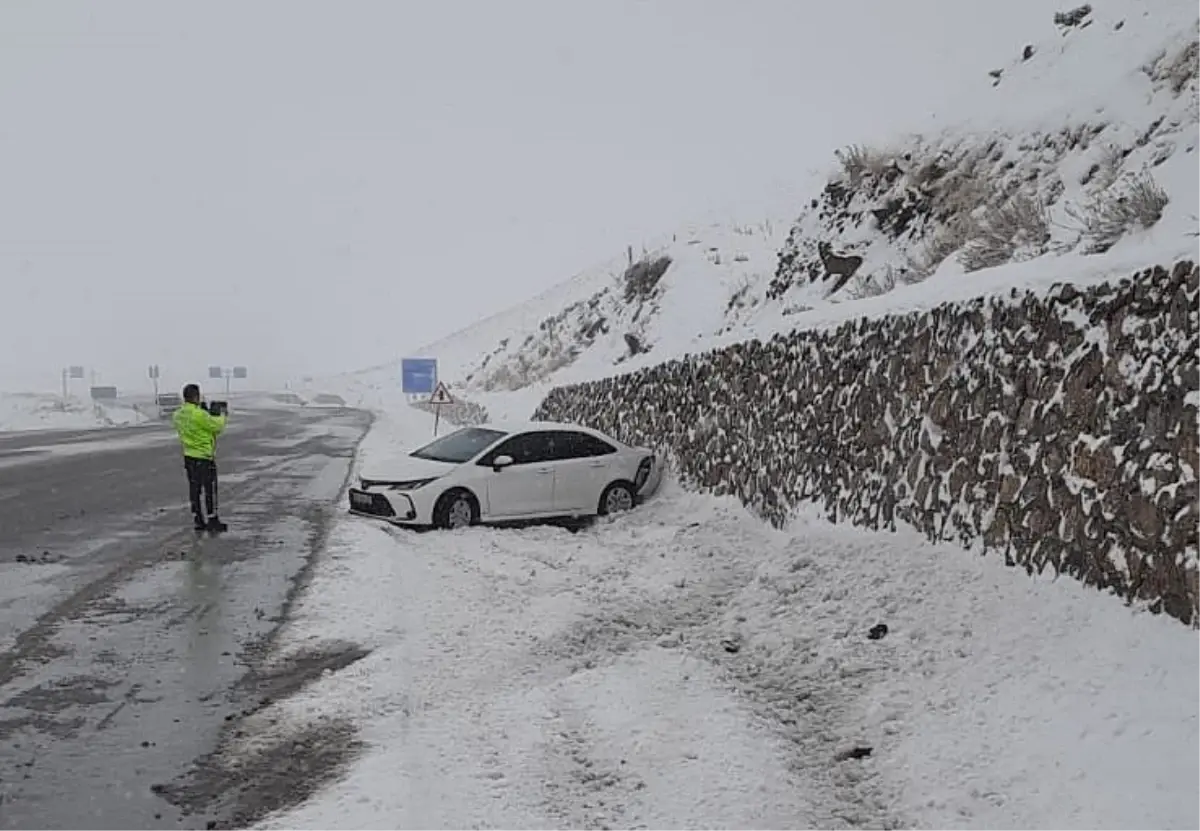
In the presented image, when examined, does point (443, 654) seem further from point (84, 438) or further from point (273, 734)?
point (84, 438)

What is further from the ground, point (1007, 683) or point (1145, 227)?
point (1145, 227)

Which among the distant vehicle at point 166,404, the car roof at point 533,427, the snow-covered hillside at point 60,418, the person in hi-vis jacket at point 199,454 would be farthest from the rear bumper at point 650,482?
the distant vehicle at point 166,404

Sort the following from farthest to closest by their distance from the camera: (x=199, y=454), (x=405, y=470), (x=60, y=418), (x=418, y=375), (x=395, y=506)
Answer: (x=418, y=375) < (x=60, y=418) < (x=405, y=470) < (x=395, y=506) < (x=199, y=454)

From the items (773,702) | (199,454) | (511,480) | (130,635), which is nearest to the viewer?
(773,702)

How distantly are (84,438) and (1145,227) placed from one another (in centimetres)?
3300

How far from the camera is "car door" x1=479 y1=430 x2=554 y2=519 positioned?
13734 mm

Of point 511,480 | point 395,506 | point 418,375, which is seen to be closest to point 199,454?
point 395,506

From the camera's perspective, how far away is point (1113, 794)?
14.2 ft

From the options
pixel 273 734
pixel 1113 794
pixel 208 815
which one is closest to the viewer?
pixel 1113 794

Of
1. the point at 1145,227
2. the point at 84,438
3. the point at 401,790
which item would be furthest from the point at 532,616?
the point at 84,438

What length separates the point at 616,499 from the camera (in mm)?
14523

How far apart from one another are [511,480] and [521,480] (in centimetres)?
14

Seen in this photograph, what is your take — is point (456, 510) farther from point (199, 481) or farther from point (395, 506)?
point (199, 481)

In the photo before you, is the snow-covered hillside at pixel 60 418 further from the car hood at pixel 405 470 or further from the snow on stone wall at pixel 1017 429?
the snow on stone wall at pixel 1017 429
